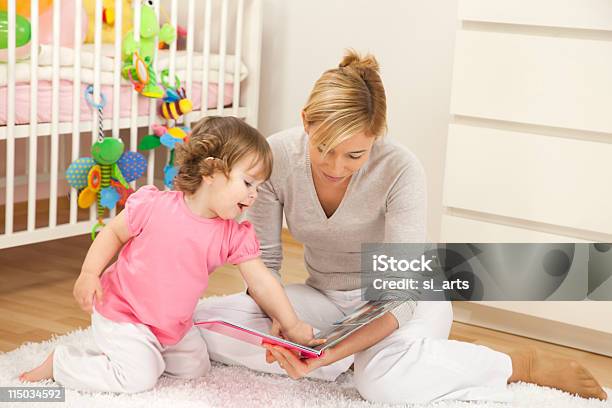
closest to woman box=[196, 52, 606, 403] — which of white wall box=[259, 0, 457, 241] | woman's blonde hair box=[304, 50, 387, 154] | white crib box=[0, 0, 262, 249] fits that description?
woman's blonde hair box=[304, 50, 387, 154]

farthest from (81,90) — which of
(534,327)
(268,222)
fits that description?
(534,327)

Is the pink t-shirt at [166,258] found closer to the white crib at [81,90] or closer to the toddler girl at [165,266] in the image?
the toddler girl at [165,266]

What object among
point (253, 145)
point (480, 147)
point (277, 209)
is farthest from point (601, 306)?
point (253, 145)

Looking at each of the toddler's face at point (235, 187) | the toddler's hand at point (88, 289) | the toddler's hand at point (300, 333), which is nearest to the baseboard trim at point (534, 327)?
the toddler's hand at point (300, 333)

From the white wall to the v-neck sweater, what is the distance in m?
1.05

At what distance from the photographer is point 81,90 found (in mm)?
2428

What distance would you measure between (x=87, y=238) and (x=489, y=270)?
4.42 feet

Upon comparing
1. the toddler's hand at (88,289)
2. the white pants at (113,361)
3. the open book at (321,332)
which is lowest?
the white pants at (113,361)

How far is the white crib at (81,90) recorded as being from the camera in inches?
88.7

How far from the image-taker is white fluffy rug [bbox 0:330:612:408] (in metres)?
1.62

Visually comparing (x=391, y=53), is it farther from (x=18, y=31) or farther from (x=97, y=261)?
(x=97, y=261)

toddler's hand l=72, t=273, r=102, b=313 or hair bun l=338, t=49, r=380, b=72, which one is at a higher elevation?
hair bun l=338, t=49, r=380, b=72

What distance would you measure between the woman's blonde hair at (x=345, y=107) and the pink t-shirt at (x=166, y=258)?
0.24 m

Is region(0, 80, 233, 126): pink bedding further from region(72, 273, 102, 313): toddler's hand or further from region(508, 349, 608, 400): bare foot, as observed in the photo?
region(508, 349, 608, 400): bare foot
